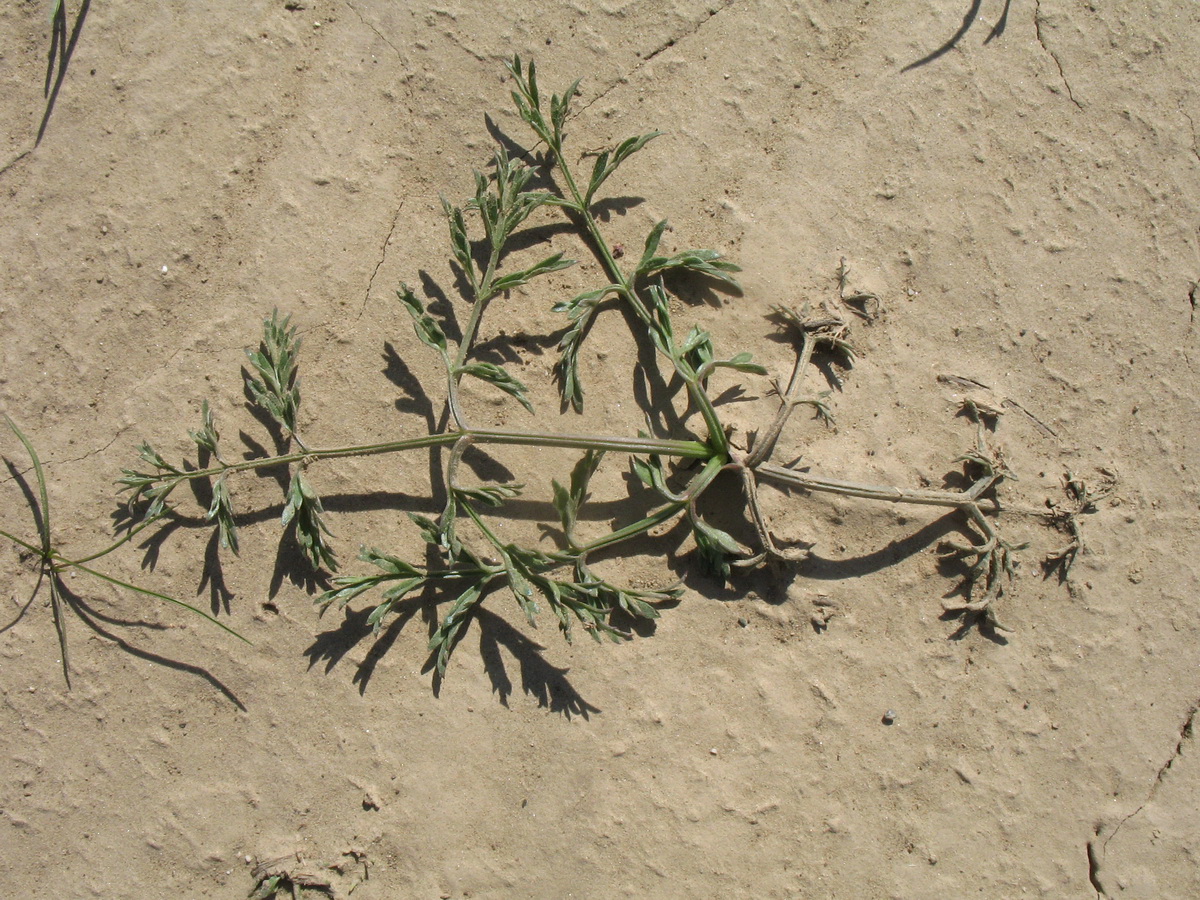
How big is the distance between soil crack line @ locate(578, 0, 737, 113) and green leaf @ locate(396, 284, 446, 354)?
102 cm

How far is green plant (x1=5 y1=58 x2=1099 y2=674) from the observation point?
2727 mm

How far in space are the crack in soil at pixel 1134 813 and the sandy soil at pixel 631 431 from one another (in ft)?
0.04

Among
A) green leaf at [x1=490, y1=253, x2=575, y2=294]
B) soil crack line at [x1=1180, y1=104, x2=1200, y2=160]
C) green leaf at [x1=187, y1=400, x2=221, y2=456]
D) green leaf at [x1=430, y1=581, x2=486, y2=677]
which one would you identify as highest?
soil crack line at [x1=1180, y1=104, x2=1200, y2=160]

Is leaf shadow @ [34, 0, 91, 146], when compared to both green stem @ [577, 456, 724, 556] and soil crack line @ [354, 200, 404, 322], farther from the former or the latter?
green stem @ [577, 456, 724, 556]

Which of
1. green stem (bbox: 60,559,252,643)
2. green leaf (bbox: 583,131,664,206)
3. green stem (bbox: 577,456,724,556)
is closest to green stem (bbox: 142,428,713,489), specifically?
green stem (bbox: 577,456,724,556)

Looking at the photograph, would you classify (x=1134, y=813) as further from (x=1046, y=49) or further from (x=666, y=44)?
(x=666, y=44)

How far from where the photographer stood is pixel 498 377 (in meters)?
2.75

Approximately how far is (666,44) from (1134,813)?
331cm

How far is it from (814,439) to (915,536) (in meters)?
0.51

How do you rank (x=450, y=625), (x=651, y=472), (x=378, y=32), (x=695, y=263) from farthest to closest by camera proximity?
(x=378, y=32) → (x=695, y=263) → (x=651, y=472) → (x=450, y=625)

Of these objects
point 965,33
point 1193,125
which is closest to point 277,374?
point 965,33

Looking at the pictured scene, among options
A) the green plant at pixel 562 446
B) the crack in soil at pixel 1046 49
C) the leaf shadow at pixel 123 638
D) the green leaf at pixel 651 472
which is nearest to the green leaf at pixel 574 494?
the green plant at pixel 562 446

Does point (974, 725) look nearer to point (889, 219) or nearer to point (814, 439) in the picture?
point (814, 439)

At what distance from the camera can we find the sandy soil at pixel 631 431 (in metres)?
2.81
